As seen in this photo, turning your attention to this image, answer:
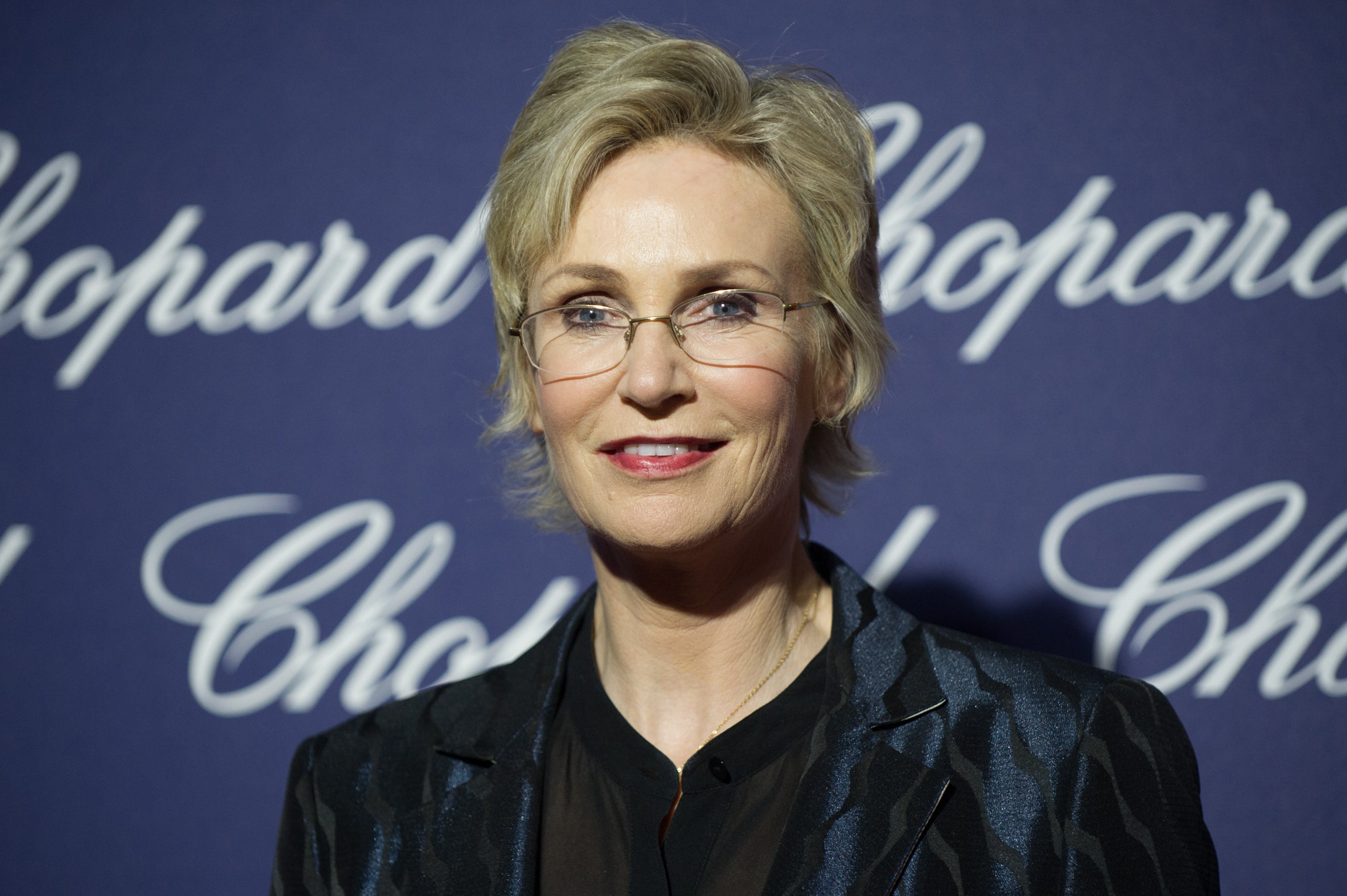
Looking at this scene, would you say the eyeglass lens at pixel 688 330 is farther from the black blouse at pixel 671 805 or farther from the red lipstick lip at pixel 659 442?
the black blouse at pixel 671 805

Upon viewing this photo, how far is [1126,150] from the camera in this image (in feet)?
5.48

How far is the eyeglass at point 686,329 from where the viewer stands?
94 centimetres

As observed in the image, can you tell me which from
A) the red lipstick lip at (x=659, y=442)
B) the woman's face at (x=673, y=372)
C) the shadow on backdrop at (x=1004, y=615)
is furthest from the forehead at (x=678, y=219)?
the shadow on backdrop at (x=1004, y=615)

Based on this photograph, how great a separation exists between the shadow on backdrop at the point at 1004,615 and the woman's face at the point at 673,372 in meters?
0.77

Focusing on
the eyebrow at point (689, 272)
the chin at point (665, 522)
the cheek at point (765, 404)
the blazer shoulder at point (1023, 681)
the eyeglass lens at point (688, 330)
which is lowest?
the blazer shoulder at point (1023, 681)

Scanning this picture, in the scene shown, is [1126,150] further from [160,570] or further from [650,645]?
[160,570]

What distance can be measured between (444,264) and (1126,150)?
106cm

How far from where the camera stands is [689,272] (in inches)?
36.2

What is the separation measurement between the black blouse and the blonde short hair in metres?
0.32

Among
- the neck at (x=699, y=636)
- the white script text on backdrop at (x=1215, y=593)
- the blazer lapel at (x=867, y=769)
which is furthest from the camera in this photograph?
the white script text on backdrop at (x=1215, y=593)

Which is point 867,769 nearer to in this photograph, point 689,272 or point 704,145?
point 689,272

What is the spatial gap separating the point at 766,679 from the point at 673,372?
1.04ft

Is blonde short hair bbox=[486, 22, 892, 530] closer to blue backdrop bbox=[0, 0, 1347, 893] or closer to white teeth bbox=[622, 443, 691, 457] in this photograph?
white teeth bbox=[622, 443, 691, 457]

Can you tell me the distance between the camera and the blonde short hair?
0.97m
